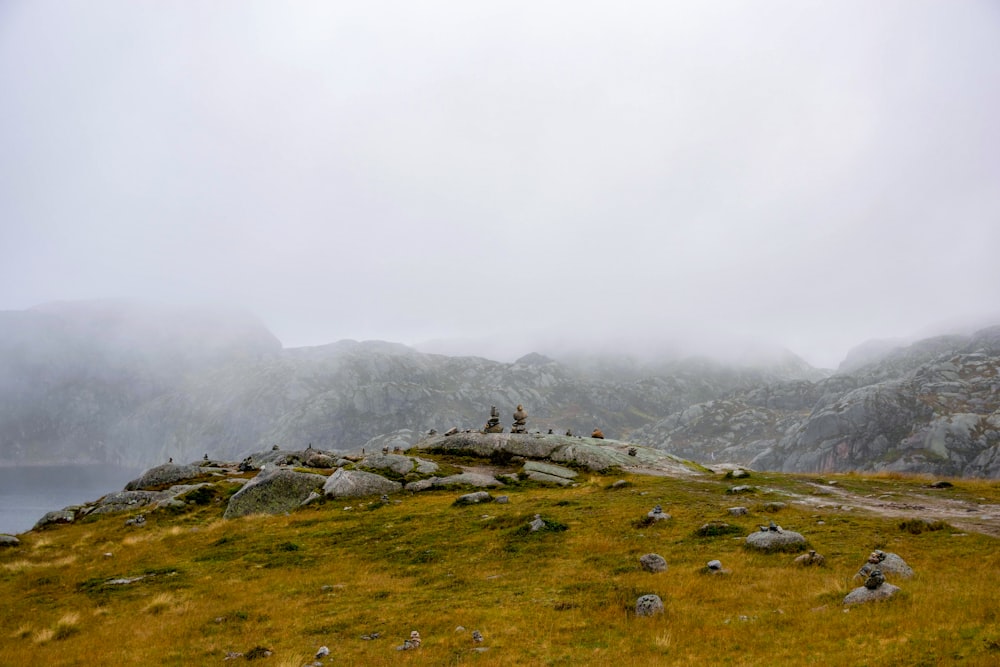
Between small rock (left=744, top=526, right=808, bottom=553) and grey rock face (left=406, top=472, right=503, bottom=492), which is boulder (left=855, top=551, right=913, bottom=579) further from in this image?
grey rock face (left=406, top=472, right=503, bottom=492)

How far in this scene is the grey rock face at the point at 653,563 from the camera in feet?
64.2

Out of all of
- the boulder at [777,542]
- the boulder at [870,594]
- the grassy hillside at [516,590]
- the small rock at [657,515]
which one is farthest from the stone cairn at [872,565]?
the small rock at [657,515]

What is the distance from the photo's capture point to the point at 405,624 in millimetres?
17047

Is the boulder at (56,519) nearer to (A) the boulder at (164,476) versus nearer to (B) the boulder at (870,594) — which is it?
(A) the boulder at (164,476)

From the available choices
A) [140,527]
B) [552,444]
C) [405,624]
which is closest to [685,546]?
[405,624]

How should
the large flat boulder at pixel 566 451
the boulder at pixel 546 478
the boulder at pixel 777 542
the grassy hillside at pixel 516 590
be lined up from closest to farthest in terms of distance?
the grassy hillside at pixel 516 590, the boulder at pixel 777 542, the boulder at pixel 546 478, the large flat boulder at pixel 566 451

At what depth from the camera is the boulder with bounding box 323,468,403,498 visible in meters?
42.1

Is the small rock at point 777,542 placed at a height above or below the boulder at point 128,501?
above

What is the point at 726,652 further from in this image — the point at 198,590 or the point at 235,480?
the point at 235,480

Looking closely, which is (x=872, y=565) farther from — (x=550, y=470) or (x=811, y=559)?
(x=550, y=470)

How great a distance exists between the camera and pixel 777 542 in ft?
67.2

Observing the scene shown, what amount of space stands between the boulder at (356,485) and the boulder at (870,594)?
34.9 meters

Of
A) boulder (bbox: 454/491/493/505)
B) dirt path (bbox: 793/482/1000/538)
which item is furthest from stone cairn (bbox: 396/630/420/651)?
dirt path (bbox: 793/482/1000/538)

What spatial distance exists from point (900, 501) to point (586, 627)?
82.1ft
